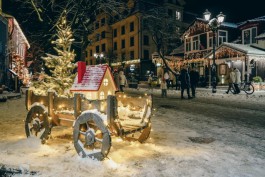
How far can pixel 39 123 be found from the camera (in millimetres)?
5684

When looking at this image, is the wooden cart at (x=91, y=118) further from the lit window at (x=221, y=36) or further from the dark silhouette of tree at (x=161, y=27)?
the lit window at (x=221, y=36)

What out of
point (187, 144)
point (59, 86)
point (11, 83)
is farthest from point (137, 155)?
point (11, 83)

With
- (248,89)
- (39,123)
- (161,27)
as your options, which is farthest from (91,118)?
(161,27)

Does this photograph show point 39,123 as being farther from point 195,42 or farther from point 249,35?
point 195,42

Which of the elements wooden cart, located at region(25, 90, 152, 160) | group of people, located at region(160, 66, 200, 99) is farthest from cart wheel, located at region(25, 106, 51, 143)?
group of people, located at region(160, 66, 200, 99)

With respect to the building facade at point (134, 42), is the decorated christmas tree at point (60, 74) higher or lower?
lower

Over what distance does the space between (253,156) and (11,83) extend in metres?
20.4

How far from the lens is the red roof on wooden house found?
6.43 meters

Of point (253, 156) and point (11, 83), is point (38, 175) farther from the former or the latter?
point (11, 83)

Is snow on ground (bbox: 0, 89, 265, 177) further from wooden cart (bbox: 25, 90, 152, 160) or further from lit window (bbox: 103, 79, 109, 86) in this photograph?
lit window (bbox: 103, 79, 109, 86)

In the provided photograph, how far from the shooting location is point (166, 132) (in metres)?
6.87

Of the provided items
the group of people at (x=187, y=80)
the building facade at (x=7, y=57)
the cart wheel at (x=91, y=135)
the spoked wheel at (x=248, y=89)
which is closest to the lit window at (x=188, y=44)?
the spoked wheel at (x=248, y=89)

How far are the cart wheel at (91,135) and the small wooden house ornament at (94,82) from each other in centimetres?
161

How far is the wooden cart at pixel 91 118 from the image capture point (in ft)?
14.7
